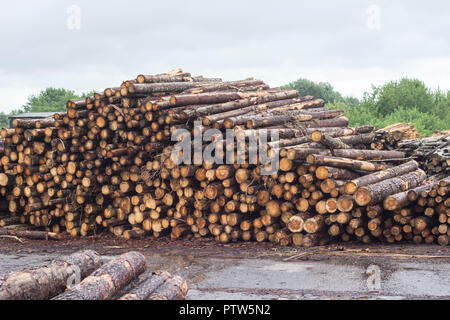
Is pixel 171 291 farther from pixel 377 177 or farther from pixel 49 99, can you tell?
pixel 49 99

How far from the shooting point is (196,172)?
9.82 metres

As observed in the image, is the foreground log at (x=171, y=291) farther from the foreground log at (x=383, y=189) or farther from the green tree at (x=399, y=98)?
the green tree at (x=399, y=98)

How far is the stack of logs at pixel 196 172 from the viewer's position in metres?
9.06

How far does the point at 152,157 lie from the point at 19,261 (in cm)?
308

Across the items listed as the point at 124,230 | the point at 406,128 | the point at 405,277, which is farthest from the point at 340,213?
the point at 406,128

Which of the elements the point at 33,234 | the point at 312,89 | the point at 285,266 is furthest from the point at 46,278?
the point at 312,89

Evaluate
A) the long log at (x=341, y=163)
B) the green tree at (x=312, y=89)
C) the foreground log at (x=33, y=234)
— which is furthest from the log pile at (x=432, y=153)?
the green tree at (x=312, y=89)

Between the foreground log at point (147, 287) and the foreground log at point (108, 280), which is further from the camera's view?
the foreground log at point (147, 287)

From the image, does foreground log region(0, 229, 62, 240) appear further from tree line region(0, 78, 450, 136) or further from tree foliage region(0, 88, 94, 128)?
tree foliage region(0, 88, 94, 128)

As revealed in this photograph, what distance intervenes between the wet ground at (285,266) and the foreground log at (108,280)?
0.75m

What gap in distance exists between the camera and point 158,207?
10.3 metres

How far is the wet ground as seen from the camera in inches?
253

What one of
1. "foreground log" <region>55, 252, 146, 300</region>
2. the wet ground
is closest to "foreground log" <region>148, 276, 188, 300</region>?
the wet ground

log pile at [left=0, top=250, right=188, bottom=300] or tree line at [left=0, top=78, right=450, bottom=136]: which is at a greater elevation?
tree line at [left=0, top=78, right=450, bottom=136]
